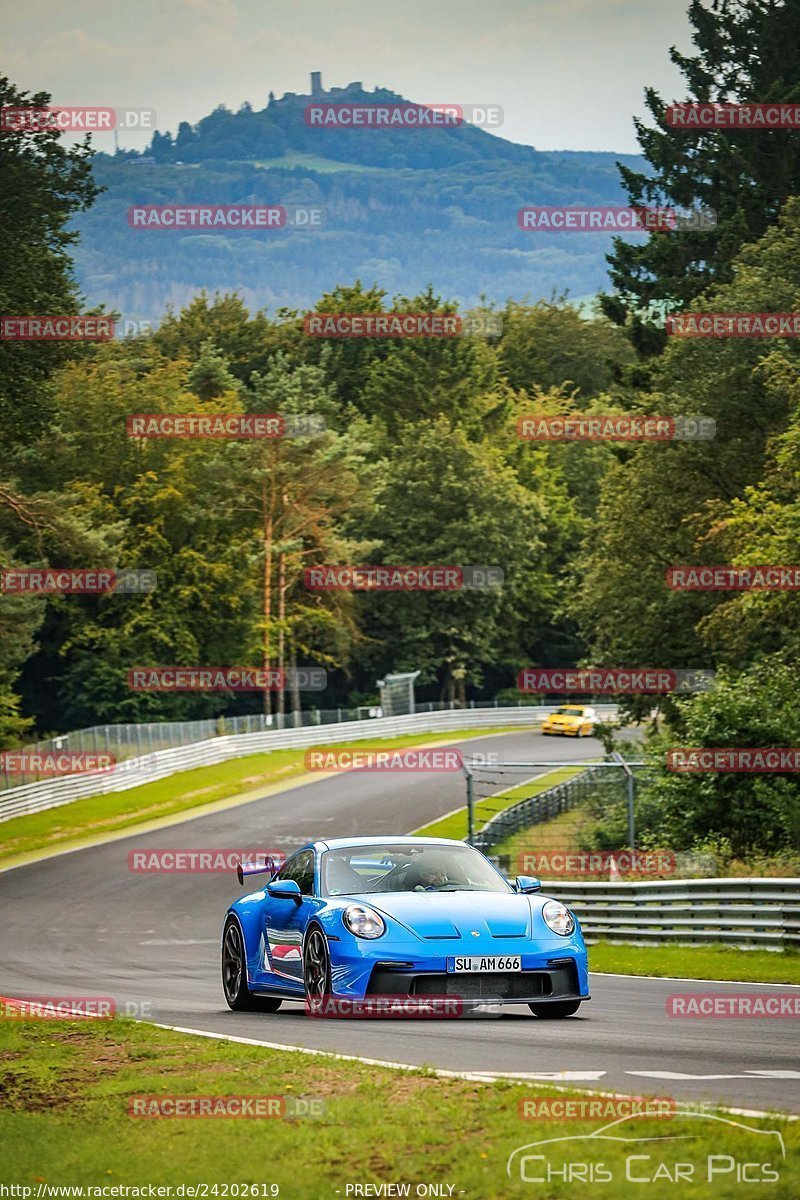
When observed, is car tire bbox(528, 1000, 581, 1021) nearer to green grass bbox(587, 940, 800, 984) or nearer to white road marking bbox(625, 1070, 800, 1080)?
white road marking bbox(625, 1070, 800, 1080)

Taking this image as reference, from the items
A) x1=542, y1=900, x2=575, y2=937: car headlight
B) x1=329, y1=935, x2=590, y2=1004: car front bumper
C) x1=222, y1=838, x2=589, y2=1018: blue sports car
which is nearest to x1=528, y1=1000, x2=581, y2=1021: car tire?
x1=222, y1=838, x2=589, y2=1018: blue sports car

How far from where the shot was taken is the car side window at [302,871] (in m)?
13.6

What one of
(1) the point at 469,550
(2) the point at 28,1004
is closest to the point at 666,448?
(2) the point at 28,1004

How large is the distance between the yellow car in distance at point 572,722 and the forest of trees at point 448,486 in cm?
922

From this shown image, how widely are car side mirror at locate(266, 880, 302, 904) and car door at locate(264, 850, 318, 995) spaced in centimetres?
5

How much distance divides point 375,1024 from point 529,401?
96.8 meters

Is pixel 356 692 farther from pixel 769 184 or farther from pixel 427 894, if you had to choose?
pixel 427 894

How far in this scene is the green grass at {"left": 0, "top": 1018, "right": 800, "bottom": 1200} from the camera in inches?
262

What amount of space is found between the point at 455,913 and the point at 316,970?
118 cm

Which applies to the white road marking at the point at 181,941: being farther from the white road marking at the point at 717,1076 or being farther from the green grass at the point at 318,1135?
the white road marking at the point at 717,1076

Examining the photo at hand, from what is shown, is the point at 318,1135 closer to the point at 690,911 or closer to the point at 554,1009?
the point at 554,1009

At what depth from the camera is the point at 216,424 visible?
267 feet

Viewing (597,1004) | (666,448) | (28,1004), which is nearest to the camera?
(597,1004)

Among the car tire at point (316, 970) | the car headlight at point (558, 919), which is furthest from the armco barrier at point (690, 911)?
the car tire at point (316, 970)
